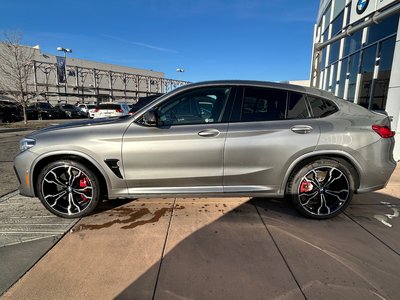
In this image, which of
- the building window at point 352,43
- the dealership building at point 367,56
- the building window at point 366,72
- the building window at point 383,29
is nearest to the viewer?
the dealership building at point 367,56

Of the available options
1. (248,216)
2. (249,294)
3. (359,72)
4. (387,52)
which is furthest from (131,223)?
(359,72)

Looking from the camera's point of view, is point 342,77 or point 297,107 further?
point 342,77

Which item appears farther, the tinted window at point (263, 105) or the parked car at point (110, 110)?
the parked car at point (110, 110)

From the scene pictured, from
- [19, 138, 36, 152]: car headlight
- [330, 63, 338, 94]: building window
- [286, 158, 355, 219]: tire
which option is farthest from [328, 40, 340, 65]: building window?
[19, 138, 36, 152]: car headlight

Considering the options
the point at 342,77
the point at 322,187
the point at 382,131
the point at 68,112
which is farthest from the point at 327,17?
the point at 68,112

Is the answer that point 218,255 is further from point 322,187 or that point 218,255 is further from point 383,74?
point 383,74

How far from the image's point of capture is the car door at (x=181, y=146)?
3260mm

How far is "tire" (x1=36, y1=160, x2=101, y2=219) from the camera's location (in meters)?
3.39

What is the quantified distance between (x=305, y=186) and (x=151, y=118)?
2180 millimetres

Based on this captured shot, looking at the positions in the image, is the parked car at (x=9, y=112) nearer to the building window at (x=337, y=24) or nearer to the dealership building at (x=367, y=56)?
the dealership building at (x=367, y=56)

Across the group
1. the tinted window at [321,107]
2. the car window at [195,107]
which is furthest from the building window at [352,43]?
the car window at [195,107]

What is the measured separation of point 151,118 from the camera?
10.5 feet

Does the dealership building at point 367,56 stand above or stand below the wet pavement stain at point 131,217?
above

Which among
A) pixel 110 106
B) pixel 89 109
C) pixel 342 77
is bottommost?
pixel 89 109
